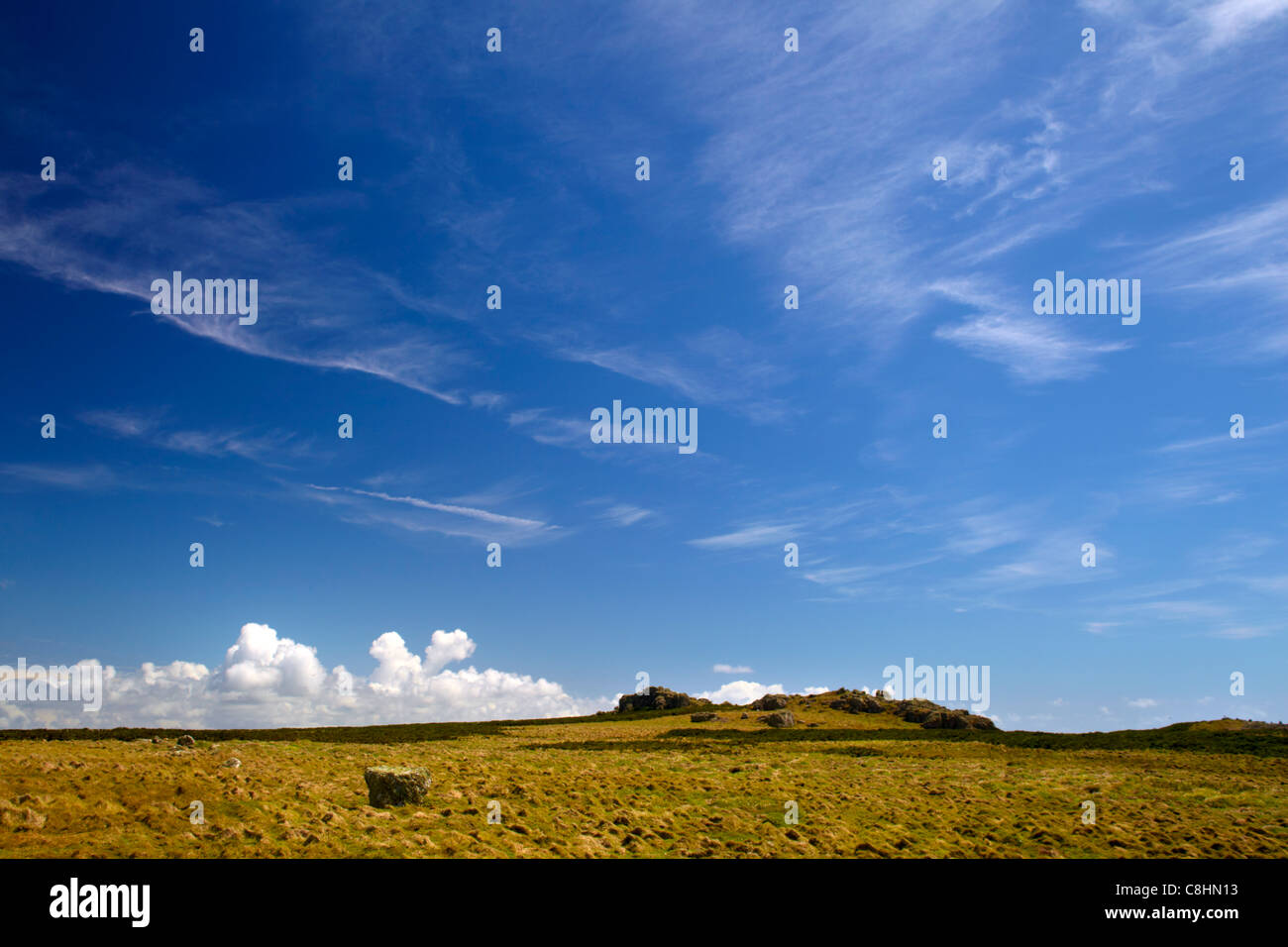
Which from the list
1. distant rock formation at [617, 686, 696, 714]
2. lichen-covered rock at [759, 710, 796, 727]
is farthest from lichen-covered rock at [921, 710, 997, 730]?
distant rock formation at [617, 686, 696, 714]

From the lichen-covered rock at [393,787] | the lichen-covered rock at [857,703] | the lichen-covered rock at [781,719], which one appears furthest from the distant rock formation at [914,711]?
the lichen-covered rock at [393,787]

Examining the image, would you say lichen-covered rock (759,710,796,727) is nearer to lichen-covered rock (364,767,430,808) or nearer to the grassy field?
the grassy field

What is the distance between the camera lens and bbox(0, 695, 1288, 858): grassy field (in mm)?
18938

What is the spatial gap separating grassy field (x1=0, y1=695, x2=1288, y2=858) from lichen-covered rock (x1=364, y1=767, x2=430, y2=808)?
1.63 feet

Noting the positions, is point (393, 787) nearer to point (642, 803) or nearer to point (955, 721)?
point (642, 803)

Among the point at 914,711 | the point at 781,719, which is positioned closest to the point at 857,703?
the point at 914,711

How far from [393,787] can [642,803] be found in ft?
32.0

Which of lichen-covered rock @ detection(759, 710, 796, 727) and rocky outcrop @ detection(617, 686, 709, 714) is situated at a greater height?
lichen-covered rock @ detection(759, 710, 796, 727)

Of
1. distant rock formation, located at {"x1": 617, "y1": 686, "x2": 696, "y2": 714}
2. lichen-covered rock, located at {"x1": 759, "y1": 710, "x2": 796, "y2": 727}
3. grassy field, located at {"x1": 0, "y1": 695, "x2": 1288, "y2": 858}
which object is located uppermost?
grassy field, located at {"x1": 0, "y1": 695, "x2": 1288, "y2": 858}

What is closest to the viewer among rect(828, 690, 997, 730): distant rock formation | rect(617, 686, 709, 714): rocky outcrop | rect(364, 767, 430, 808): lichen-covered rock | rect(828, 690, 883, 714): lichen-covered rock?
rect(364, 767, 430, 808): lichen-covered rock

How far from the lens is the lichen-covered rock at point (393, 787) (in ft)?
74.6

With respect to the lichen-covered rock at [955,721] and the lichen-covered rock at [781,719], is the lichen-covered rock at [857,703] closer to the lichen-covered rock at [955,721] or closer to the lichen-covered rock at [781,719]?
the lichen-covered rock at [955,721]
